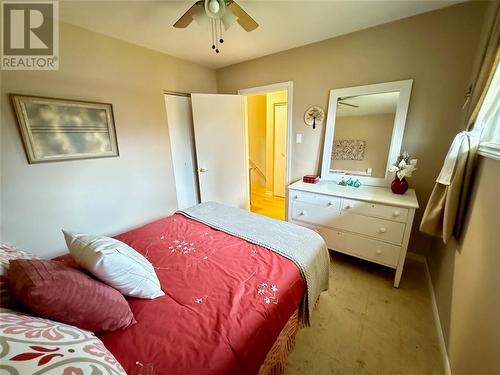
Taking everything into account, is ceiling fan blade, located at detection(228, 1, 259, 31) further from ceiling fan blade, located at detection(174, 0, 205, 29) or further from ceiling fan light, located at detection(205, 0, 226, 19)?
ceiling fan blade, located at detection(174, 0, 205, 29)

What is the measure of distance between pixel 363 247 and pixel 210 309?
1.65 m

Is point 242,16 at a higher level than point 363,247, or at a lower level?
higher

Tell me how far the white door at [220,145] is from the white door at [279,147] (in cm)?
117

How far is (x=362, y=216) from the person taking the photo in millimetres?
1909

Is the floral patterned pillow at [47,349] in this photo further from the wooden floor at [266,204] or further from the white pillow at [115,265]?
the wooden floor at [266,204]

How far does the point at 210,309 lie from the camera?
95cm

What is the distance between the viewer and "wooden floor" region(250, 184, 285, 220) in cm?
366

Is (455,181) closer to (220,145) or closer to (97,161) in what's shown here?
(220,145)

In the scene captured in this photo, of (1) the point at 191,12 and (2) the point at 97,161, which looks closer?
(1) the point at 191,12

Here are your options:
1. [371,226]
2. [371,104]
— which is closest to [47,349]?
[371,226]

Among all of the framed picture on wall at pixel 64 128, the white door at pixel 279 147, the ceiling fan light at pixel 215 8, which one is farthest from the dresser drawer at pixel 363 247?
the framed picture on wall at pixel 64 128

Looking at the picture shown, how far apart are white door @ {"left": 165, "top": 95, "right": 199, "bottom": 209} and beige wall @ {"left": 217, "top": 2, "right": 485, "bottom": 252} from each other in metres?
1.48

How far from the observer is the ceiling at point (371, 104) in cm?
204

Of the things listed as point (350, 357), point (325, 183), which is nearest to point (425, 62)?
point (325, 183)
